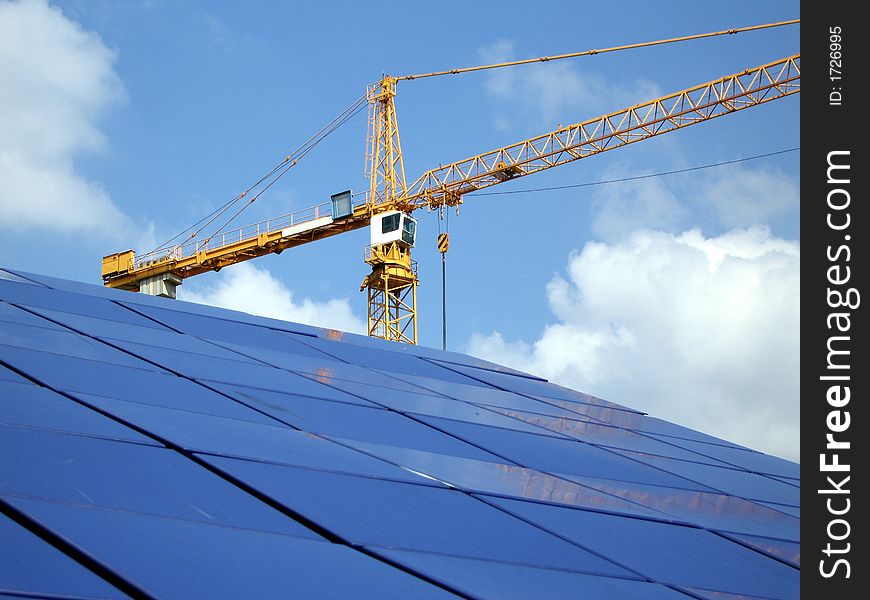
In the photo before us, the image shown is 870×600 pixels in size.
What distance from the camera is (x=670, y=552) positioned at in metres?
9.62

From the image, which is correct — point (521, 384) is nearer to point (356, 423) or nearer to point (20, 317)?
point (356, 423)

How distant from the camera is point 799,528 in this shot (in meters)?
12.3

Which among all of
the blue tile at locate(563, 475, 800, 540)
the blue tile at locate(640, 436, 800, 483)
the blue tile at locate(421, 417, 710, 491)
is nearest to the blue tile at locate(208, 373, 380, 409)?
the blue tile at locate(421, 417, 710, 491)

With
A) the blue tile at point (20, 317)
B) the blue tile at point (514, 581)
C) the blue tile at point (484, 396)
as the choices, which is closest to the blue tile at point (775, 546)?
the blue tile at point (514, 581)

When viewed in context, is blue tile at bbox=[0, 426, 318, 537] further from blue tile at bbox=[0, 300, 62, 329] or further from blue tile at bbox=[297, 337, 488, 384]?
blue tile at bbox=[297, 337, 488, 384]

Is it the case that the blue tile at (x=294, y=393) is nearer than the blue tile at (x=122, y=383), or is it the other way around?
the blue tile at (x=122, y=383)

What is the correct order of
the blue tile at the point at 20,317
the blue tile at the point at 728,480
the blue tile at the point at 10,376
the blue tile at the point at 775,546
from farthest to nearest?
the blue tile at the point at 728,480 → the blue tile at the point at 20,317 → the blue tile at the point at 775,546 → the blue tile at the point at 10,376

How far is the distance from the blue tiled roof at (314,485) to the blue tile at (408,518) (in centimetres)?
3

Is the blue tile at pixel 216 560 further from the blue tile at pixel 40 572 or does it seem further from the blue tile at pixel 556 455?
the blue tile at pixel 556 455
